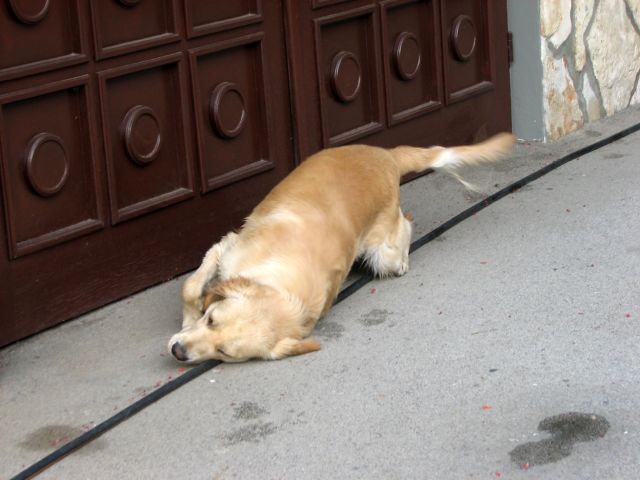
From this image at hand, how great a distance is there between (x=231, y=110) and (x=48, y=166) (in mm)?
1055

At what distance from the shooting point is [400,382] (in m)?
4.19

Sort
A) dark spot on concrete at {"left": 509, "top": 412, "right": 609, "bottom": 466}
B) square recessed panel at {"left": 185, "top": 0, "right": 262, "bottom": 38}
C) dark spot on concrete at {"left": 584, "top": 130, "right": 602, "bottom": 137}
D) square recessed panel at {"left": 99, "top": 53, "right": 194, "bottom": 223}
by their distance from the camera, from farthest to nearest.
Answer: dark spot on concrete at {"left": 584, "top": 130, "right": 602, "bottom": 137}
square recessed panel at {"left": 185, "top": 0, "right": 262, "bottom": 38}
square recessed panel at {"left": 99, "top": 53, "right": 194, "bottom": 223}
dark spot on concrete at {"left": 509, "top": 412, "right": 609, "bottom": 466}

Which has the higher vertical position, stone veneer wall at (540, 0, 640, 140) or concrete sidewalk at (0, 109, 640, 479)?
stone veneer wall at (540, 0, 640, 140)

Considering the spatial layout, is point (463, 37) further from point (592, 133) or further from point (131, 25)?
point (131, 25)

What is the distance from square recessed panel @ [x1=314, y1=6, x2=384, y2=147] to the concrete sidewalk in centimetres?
84

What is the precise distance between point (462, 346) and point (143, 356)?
119cm

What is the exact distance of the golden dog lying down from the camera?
430 centimetres

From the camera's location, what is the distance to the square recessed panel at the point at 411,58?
6312 mm

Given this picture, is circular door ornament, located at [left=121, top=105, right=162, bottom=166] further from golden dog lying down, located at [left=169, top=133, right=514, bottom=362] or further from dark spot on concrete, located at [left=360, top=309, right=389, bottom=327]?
dark spot on concrete, located at [left=360, top=309, right=389, bottom=327]

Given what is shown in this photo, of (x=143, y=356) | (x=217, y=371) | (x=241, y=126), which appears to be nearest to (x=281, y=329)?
(x=217, y=371)

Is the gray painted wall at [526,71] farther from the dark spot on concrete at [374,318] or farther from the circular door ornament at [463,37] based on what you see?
the dark spot on concrete at [374,318]

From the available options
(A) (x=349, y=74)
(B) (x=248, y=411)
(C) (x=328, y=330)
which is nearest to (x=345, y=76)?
(A) (x=349, y=74)

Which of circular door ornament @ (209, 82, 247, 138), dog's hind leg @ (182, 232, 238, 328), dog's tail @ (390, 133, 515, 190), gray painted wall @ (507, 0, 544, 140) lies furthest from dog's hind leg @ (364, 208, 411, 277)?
gray painted wall @ (507, 0, 544, 140)

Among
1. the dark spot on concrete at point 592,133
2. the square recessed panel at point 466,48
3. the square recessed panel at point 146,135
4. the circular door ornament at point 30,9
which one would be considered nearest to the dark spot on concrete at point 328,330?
the square recessed panel at point 146,135
